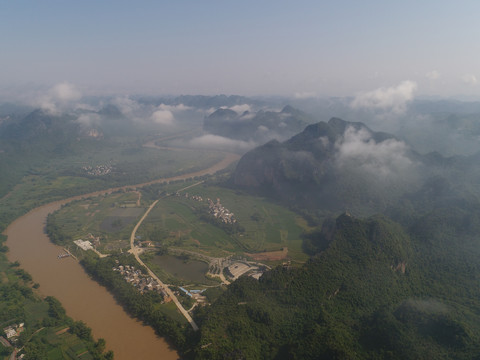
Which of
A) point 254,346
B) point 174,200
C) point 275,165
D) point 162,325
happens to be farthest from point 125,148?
point 254,346

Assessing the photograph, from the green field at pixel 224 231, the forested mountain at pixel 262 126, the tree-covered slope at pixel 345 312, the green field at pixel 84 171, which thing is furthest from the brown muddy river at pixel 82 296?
the forested mountain at pixel 262 126

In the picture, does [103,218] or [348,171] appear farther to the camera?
[348,171]

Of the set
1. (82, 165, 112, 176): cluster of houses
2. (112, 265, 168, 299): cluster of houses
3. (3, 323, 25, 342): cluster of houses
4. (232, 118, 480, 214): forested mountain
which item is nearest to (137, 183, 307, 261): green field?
(232, 118, 480, 214): forested mountain

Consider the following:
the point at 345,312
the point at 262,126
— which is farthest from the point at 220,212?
the point at 262,126

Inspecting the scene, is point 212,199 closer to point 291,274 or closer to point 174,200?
point 174,200

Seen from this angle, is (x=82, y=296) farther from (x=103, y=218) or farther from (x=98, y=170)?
(x=98, y=170)

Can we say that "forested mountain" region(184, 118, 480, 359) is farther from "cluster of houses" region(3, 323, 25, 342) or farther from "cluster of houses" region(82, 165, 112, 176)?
"cluster of houses" region(82, 165, 112, 176)
